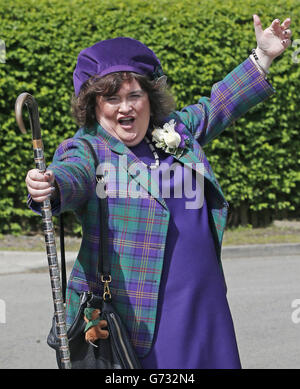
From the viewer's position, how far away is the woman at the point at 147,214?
2861 millimetres

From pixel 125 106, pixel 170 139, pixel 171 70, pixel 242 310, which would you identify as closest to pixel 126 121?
pixel 125 106

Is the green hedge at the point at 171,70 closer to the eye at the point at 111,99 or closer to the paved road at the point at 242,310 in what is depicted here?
the paved road at the point at 242,310

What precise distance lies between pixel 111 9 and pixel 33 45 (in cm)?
107

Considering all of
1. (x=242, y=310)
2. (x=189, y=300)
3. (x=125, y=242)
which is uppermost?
(x=125, y=242)

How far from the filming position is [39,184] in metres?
2.47

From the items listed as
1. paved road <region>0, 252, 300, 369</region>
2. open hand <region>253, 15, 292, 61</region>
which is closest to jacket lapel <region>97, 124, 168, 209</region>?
open hand <region>253, 15, 292, 61</region>

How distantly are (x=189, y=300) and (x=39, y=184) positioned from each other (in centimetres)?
79

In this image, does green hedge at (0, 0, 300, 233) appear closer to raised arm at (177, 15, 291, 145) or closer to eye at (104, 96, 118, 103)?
raised arm at (177, 15, 291, 145)

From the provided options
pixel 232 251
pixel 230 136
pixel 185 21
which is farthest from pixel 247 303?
pixel 185 21

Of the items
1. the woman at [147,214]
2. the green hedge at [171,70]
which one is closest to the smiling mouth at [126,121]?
the woman at [147,214]

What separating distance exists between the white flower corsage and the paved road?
2486mm

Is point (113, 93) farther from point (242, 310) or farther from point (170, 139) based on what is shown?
point (242, 310)

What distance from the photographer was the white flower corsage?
118 inches

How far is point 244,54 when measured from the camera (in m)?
9.55
